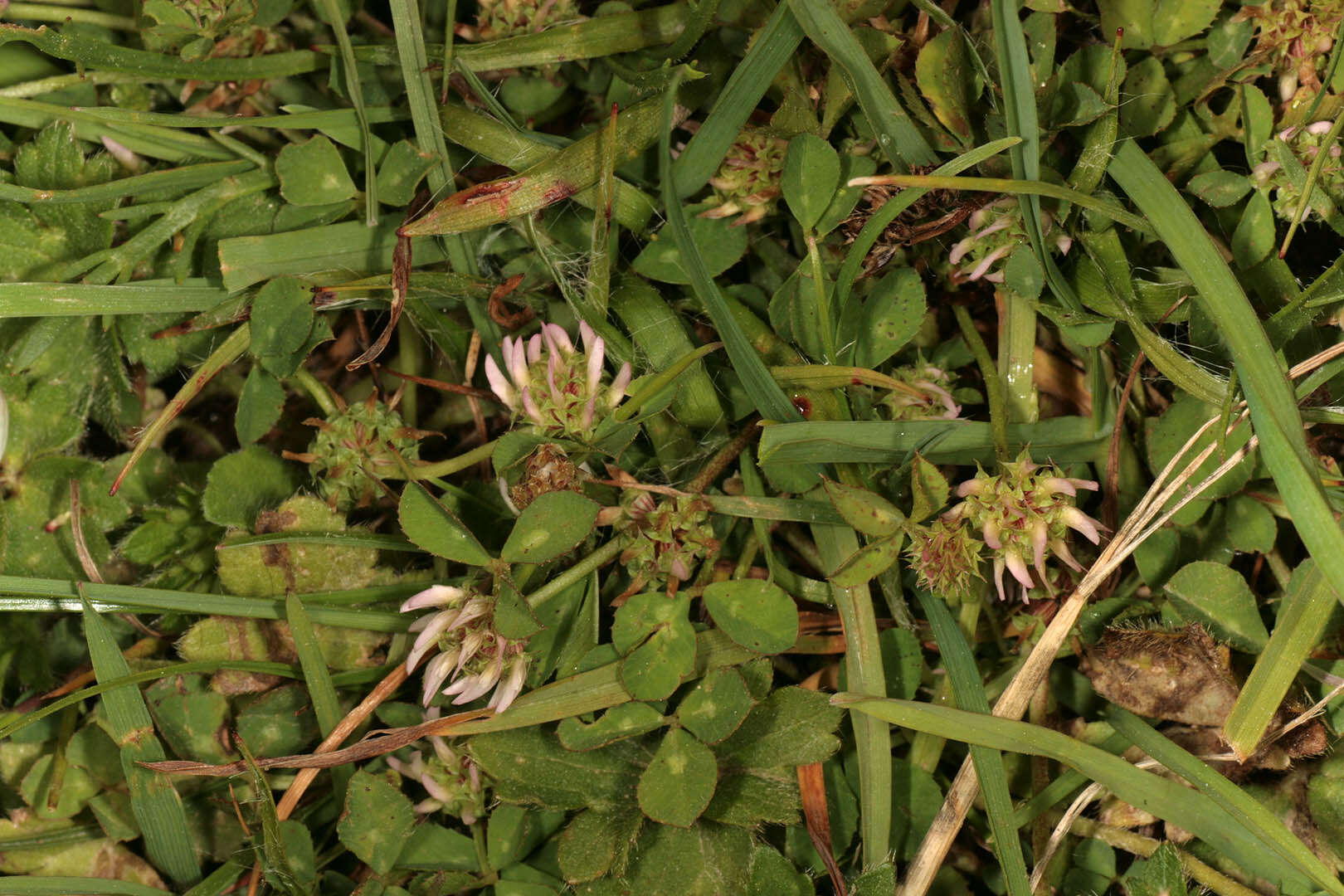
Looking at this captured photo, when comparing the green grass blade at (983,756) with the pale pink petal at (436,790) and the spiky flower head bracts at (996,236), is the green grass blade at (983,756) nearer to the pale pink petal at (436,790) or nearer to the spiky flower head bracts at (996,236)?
the spiky flower head bracts at (996,236)

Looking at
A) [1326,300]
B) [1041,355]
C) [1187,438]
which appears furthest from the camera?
[1041,355]

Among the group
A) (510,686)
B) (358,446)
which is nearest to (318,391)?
(358,446)

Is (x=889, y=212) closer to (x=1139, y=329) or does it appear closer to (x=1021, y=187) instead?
(x=1021, y=187)

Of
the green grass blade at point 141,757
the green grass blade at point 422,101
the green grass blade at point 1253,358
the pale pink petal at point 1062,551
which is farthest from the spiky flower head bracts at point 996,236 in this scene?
the green grass blade at point 141,757

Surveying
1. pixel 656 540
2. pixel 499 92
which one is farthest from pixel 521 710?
pixel 499 92

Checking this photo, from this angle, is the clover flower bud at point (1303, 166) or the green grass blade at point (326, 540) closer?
the clover flower bud at point (1303, 166)

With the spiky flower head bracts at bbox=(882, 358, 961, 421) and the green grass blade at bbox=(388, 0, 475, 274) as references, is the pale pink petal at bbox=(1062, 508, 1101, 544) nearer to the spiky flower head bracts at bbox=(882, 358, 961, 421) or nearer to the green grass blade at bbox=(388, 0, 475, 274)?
the spiky flower head bracts at bbox=(882, 358, 961, 421)

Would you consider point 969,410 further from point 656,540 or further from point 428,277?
point 428,277

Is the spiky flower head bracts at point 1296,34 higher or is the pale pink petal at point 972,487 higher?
the spiky flower head bracts at point 1296,34
